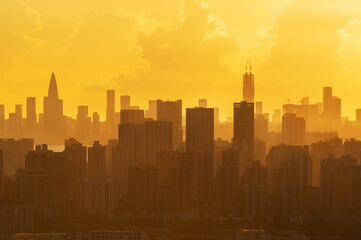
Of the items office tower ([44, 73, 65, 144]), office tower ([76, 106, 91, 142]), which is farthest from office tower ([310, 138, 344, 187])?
office tower ([44, 73, 65, 144])

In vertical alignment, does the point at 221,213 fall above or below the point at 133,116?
below

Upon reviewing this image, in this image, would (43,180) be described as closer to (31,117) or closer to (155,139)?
(155,139)

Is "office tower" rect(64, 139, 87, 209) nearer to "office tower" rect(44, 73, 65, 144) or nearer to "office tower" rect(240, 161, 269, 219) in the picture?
"office tower" rect(44, 73, 65, 144)

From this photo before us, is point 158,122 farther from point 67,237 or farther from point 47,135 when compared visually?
point 67,237

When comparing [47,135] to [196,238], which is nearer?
[196,238]

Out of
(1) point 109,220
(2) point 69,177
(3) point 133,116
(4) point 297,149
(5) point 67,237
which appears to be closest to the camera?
(5) point 67,237

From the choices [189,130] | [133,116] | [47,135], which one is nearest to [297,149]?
[189,130]

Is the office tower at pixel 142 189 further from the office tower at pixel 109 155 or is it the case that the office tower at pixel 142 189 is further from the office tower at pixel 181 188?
the office tower at pixel 109 155
